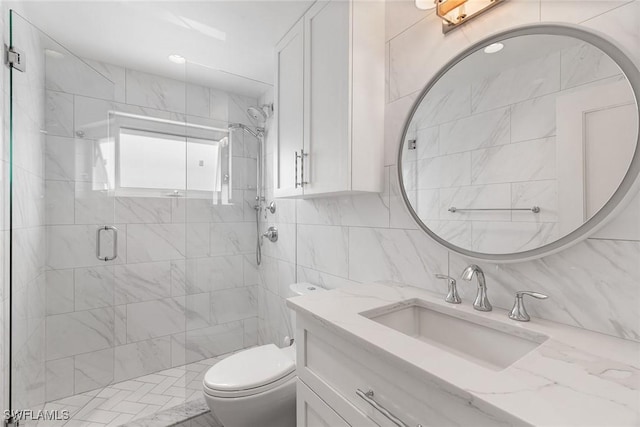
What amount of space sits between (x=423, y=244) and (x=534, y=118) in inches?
23.5

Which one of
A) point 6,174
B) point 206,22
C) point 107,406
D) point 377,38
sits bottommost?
point 107,406

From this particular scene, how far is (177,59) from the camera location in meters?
2.17

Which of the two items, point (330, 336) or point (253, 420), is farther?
point (253, 420)

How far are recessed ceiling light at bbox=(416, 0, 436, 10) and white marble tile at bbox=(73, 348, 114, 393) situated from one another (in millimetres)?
2840

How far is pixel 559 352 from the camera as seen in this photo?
0.70m

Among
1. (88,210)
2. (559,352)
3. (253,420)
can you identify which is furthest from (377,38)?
(88,210)

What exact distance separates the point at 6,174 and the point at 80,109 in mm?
774

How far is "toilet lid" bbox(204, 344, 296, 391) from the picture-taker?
4.53ft

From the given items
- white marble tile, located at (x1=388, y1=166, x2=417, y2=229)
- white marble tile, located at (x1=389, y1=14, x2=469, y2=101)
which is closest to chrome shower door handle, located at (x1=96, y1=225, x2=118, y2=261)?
white marble tile, located at (x1=388, y1=166, x2=417, y2=229)

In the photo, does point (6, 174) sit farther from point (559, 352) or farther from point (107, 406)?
point (559, 352)

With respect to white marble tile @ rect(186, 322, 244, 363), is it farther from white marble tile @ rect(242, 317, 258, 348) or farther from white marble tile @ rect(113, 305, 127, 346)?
white marble tile @ rect(113, 305, 127, 346)

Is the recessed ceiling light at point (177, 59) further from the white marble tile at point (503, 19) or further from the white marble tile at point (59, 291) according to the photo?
the white marble tile at point (503, 19)

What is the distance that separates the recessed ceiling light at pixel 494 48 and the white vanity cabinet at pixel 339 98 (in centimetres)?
50

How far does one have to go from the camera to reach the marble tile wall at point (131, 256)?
6.13 feet
